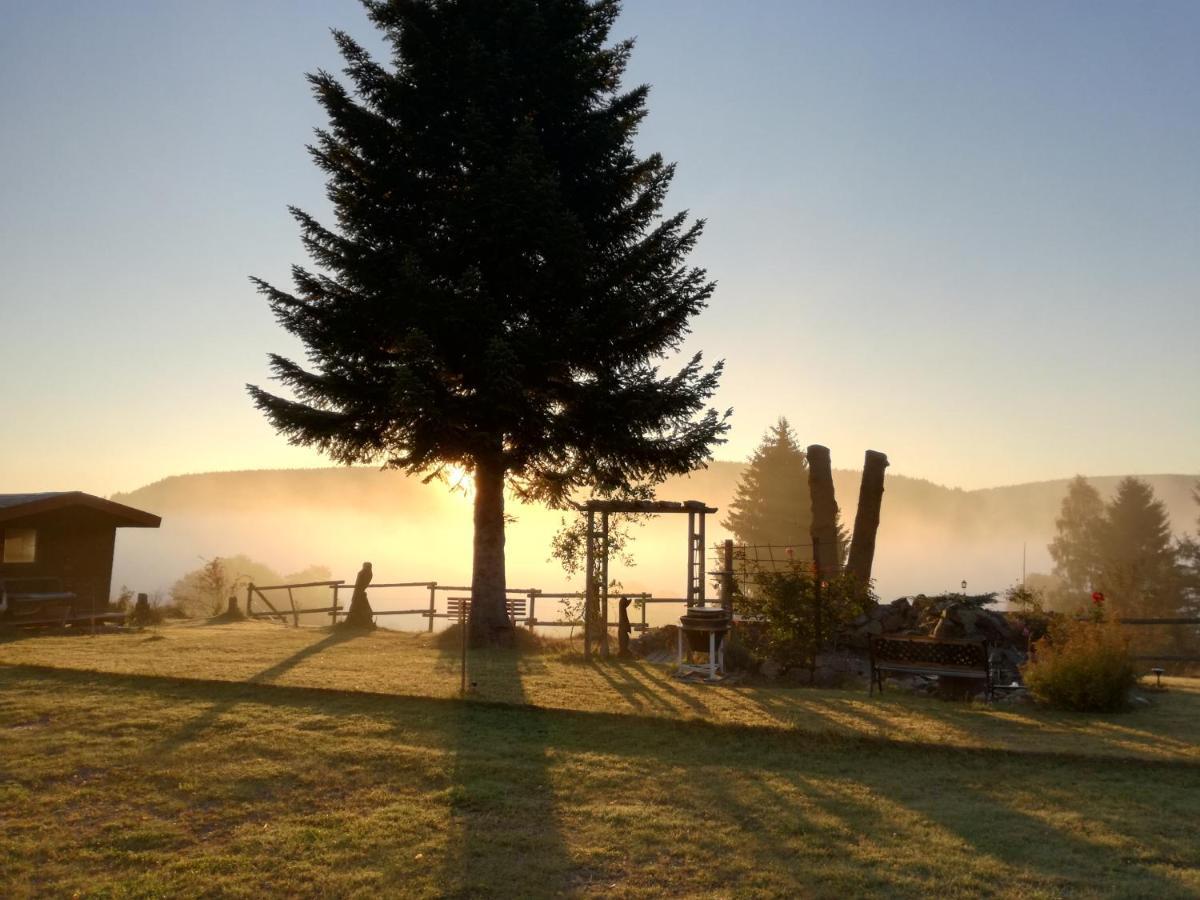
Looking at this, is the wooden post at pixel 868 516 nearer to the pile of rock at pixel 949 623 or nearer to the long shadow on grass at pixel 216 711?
the pile of rock at pixel 949 623

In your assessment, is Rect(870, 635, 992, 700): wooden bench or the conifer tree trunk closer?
Rect(870, 635, 992, 700): wooden bench

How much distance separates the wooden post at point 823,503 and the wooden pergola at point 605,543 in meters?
7.94

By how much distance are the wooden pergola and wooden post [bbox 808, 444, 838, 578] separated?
26.0 ft

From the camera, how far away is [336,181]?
21.3m

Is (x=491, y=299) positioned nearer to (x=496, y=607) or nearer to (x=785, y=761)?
(x=496, y=607)

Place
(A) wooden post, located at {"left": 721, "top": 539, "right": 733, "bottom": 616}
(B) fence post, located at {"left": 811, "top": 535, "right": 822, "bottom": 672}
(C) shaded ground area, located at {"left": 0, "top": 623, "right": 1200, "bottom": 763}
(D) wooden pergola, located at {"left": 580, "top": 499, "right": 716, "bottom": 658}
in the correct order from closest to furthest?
1. (C) shaded ground area, located at {"left": 0, "top": 623, "right": 1200, "bottom": 763}
2. (B) fence post, located at {"left": 811, "top": 535, "right": 822, "bottom": 672}
3. (D) wooden pergola, located at {"left": 580, "top": 499, "right": 716, "bottom": 658}
4. (A) wooden post, located at {"left": 721, "top": 539, "right": 733, "bottom": 616}

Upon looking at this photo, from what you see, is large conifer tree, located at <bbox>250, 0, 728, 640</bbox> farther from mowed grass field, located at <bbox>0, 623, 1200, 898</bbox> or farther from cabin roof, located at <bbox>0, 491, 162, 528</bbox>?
cabin roof, located at <bbox>0, 491, 162, 528</bbox>

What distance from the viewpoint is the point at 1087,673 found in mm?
12883

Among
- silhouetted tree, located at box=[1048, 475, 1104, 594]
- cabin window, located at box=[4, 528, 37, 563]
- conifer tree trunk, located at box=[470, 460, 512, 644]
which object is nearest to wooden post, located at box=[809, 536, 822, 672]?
conifer tree trunk, located at box=[470, 460, 512, 644]

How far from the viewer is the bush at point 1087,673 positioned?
1288 cm

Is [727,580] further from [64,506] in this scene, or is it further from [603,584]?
[64,506]

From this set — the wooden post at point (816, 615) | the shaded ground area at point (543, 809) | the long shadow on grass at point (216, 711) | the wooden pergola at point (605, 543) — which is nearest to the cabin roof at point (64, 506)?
the long shadow on grass at point (216, 711)

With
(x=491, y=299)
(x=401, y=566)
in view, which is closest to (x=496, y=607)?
(x=491, y=299)

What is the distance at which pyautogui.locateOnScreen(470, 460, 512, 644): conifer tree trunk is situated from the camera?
2017 cm
